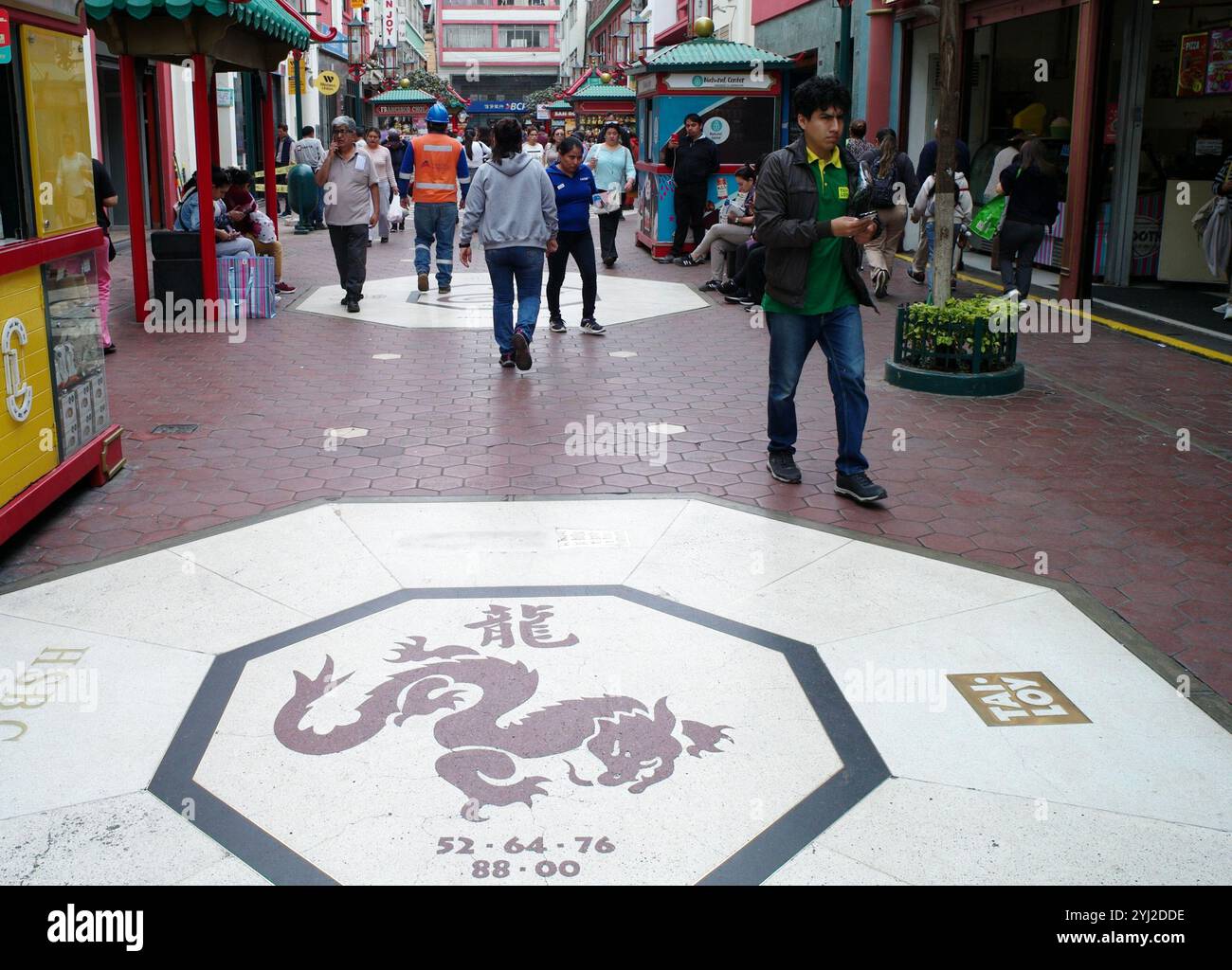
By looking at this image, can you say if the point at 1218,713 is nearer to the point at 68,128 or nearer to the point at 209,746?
the point at 209,746

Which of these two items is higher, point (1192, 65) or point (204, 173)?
point (1192, 65)

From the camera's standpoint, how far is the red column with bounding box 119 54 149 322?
1049cm

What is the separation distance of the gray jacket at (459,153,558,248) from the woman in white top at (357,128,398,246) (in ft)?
18.4

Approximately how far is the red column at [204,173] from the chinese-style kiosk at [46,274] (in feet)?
15.6

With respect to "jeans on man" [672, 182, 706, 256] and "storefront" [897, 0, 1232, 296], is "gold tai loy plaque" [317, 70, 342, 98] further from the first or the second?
"storefront" [897, 0, 1232, 296]

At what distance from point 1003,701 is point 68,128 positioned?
16.4 feet

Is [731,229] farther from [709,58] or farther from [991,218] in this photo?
[709,58]

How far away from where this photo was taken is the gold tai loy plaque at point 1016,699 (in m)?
3.77

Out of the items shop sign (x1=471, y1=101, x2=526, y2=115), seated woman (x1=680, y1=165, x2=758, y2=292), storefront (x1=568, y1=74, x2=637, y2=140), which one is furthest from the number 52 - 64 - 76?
shop sign (x1=471, y1=101, x2=526, y2=115)

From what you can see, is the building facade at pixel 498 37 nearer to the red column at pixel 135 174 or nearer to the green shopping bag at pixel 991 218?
the red column at pixel 135 174

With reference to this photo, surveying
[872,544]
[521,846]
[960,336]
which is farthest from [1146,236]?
[521,846]

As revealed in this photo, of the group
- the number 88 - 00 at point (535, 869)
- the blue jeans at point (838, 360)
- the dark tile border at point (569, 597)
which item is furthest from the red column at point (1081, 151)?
the number 88 - 00 at point (535, 869)

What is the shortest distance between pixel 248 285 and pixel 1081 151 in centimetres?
838

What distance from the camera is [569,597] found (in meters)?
4.74
